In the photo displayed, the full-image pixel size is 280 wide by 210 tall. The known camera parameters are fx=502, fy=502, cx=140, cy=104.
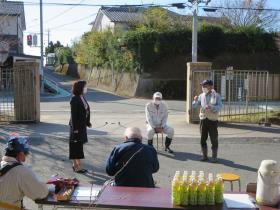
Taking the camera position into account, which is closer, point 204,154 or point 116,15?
point 204,154

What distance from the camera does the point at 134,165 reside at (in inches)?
228

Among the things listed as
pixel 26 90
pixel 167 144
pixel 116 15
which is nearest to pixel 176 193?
pixel 167 144

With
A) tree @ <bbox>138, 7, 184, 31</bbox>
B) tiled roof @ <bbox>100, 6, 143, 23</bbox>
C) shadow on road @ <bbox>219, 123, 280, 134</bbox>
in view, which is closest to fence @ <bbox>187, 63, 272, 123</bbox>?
shadow on road @ <bbox>219, 123, 280, 134</bbox>

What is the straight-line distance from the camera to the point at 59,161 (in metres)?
10.6

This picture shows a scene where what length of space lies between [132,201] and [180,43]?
29005 millimetres

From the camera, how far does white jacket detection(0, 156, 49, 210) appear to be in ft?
15.4

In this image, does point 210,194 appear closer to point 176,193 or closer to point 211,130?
point 176,193

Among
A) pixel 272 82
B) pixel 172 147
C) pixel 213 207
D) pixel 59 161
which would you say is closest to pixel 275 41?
pixel 272 82

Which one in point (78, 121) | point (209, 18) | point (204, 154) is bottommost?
point (204, 154)

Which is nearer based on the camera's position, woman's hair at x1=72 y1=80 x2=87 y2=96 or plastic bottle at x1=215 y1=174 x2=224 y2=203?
plastic bottle at x1=215 y1=174 x2=224 y2=203

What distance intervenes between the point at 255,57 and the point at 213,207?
1211 inches

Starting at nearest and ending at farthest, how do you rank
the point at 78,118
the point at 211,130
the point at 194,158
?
the point at 78,118
the point at 211,130
the point at 194,158

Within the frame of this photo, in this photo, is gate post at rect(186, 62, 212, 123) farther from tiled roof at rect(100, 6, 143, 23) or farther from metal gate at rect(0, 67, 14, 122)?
tiled roof at rect(100, 6, 143, 23)

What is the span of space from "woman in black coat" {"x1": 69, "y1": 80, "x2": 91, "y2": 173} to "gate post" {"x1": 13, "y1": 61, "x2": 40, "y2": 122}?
264 inches
